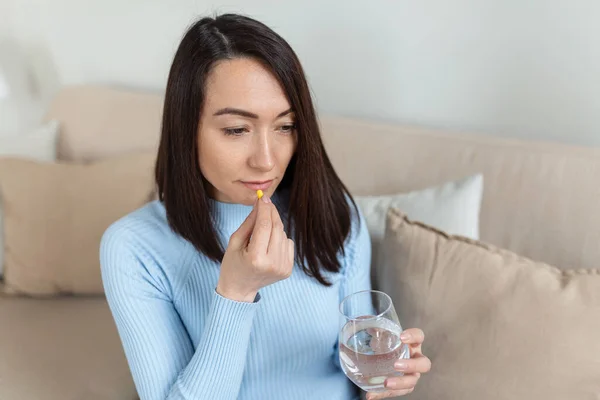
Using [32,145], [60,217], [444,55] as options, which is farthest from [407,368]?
[32,145]

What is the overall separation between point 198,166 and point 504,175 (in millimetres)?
759

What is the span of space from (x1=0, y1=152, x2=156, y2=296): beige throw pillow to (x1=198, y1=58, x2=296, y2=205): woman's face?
81 centimetres

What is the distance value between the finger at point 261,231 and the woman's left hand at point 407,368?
9.9 inches

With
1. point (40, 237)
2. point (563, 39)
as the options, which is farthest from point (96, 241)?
point (563, 39)

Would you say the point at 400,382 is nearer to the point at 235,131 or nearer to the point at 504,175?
the point at 235,131

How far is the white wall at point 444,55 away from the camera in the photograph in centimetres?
147

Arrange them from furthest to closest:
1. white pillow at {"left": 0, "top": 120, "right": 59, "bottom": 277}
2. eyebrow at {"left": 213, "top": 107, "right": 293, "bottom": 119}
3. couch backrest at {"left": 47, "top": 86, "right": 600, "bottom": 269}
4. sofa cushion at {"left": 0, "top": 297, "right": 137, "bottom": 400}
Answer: white pillow at {"left": 0, "top": 120, "right": 59, "bottom": 277} < sofa cushion at {"left": 0, "top": 297, "right": 137, "bottom": 400} < couch backrest at {"left": 47, "top": 86, "right": 600, "bottom": 269} < eyebrow at {"left": 213, "top": 107, "right": 293, "bottom": 119}

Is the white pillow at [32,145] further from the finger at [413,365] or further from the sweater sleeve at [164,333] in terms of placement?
the finger at [413,365]

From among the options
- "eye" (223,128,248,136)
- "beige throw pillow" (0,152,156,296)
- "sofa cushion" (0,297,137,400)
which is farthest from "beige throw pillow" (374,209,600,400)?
"beige throw pillow" (0,152,156,296)

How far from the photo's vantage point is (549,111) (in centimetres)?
154

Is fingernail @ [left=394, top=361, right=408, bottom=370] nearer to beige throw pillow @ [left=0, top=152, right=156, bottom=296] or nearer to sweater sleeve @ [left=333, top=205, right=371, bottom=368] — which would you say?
sweater sleeve @ [left=333, top=205, right=371, bottom=368]

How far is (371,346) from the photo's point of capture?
842 mm

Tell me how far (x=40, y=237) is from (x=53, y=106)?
0.60 metres

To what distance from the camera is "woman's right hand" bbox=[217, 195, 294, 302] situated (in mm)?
902
